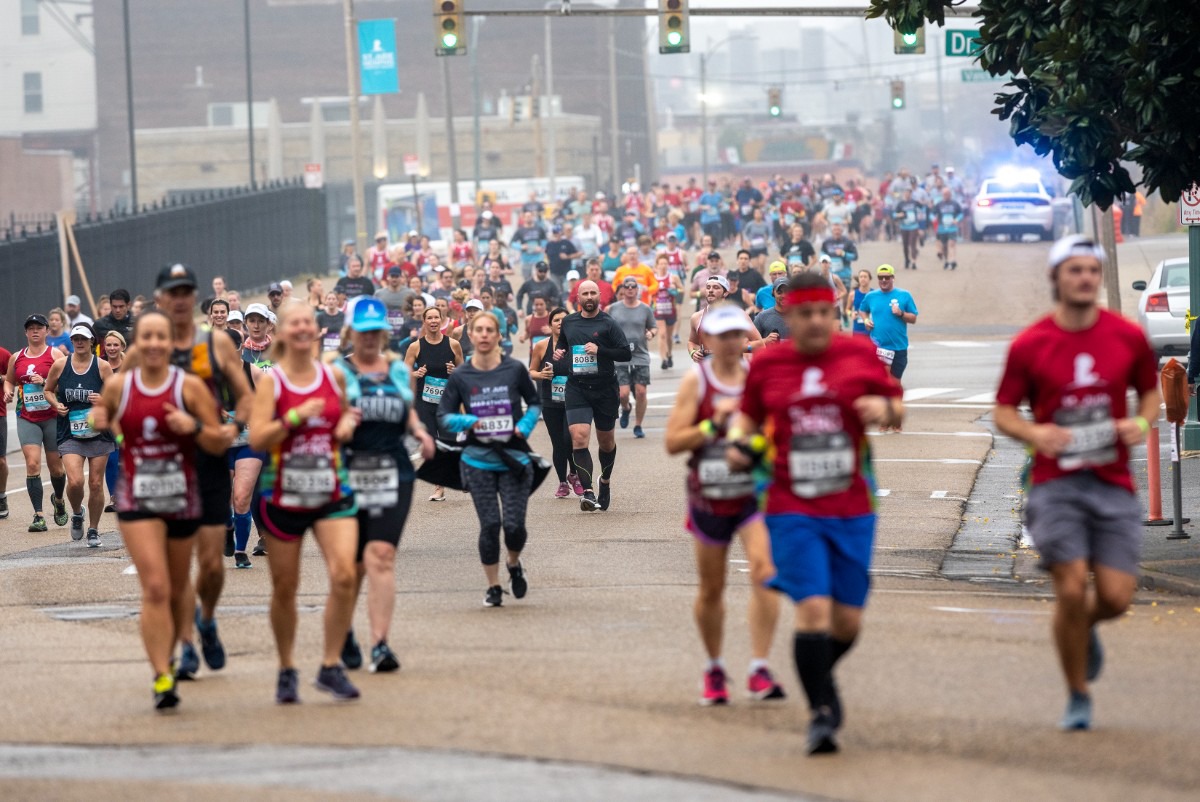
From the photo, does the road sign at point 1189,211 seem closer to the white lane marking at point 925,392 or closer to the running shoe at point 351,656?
the white lane marking at point 925,392

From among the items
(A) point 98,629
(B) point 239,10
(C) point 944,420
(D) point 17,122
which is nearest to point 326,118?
(B) point 239,10

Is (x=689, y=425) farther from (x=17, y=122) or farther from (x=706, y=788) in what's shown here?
(x=17, y=122)

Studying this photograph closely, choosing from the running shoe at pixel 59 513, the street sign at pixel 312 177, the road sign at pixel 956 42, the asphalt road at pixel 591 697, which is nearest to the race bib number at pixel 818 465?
the asphalt road at pixel 591 697

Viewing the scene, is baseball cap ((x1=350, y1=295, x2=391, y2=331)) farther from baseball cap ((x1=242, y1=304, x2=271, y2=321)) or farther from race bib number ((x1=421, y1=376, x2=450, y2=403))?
race bib number ((x1=421, y1=376, x2=450, y2=403))

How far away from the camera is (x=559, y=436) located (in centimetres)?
1805

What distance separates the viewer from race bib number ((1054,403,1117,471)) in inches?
299

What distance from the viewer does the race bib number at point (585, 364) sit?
17031 mm

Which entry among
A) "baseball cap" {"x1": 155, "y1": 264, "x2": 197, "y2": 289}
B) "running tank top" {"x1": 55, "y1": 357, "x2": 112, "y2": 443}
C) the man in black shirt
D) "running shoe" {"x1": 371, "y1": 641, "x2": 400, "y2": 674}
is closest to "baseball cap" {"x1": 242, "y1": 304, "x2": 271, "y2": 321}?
"running tank top" {"x1": 55, "y1": 357, "x2": 112, "y2": 443}

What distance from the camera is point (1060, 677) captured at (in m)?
9.03

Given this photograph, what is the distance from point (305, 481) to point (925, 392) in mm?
20363

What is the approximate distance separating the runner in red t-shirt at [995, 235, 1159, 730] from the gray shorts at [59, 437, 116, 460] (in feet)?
34.1

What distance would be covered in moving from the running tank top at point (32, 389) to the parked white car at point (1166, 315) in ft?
49.9

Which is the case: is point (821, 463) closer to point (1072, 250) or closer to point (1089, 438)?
point (1089, 438)

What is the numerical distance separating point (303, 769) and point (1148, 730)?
3.32m
